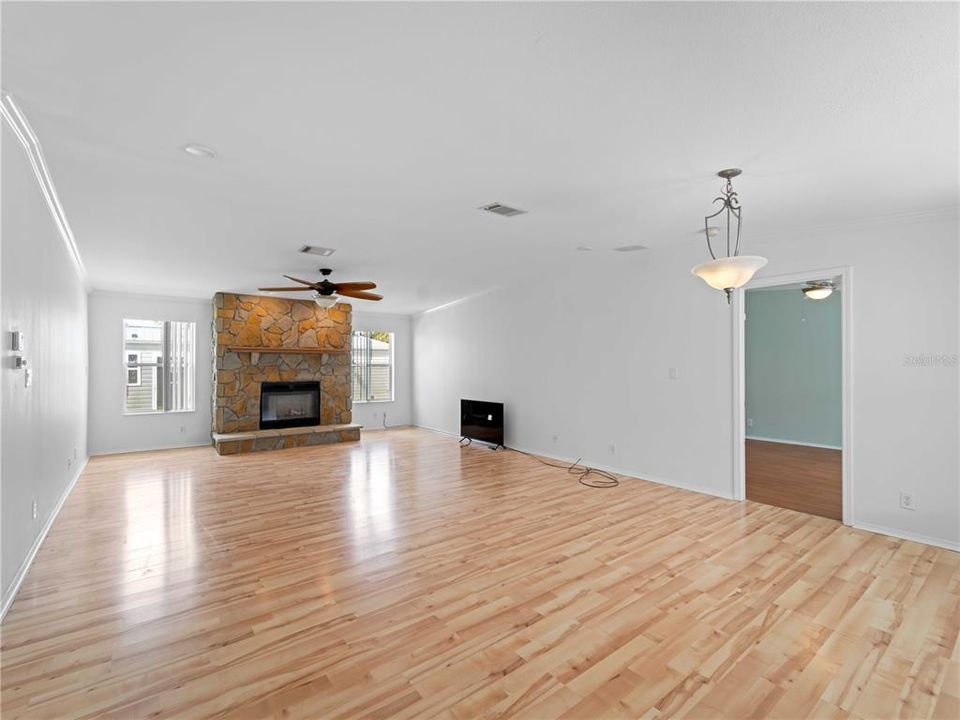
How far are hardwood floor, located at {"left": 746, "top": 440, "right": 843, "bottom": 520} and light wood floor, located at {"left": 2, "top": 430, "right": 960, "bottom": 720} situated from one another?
42 centimetres

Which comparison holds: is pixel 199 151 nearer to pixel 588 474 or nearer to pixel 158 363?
pixel 588 474

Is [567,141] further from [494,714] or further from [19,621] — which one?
[19,621]

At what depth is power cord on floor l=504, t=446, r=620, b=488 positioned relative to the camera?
17.1ft

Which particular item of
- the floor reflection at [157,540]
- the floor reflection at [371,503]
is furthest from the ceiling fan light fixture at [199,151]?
the floor reflection at [371,503]

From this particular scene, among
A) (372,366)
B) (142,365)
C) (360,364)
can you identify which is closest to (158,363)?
(142,365)

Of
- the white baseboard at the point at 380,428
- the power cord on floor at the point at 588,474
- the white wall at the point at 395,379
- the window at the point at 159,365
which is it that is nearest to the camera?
the power cord on floor at the point at 588,474

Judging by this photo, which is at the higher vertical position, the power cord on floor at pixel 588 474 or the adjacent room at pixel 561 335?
the adjacent room at pixel 561 335

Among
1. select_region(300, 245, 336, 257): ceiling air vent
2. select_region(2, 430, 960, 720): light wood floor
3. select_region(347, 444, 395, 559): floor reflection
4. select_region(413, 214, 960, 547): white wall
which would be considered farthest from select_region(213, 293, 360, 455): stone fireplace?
select_region(300, 245, 336, 257): ceiling air vent

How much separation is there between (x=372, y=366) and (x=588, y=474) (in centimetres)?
577

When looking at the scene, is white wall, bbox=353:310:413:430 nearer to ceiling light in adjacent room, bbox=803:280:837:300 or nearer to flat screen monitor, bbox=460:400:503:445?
flat screen monitor, bbox=460:400:503:445

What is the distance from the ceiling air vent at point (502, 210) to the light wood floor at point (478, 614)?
2.55 metres

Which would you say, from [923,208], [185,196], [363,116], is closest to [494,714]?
[363,116]

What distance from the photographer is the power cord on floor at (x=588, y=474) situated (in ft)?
17.1

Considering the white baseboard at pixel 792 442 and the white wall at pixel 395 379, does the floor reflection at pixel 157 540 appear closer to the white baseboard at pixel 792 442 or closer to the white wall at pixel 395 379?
the white wall at pixel 395 379
